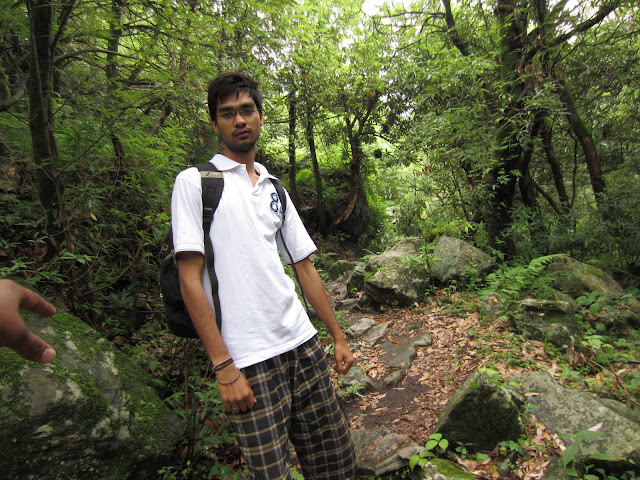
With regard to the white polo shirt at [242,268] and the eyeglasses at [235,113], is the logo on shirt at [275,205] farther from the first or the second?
the eyeglasses at [235,113]

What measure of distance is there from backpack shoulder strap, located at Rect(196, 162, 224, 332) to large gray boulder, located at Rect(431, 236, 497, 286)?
5.55m

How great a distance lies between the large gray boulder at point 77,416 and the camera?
195 centimetres

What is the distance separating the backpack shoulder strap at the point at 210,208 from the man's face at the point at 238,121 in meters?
0.24

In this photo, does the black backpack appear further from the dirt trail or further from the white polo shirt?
the dirt trail

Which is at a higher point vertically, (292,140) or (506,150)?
(292,140)

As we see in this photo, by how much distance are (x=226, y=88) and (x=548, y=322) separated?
432 cm

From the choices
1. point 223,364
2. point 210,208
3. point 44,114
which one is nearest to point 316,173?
point 44,114

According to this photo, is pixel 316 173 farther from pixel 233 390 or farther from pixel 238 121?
pixel 233 390

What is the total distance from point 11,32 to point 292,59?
5479 millimetres

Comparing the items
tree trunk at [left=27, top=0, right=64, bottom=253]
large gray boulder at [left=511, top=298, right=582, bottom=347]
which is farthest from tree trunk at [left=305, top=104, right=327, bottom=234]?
large gray boulder at [left=511, top=298, right=582, bottom=347]

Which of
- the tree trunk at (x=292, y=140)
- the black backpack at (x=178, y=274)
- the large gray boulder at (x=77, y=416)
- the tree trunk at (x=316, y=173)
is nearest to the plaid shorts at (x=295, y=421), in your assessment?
the black backpack at (x=178, y=274)

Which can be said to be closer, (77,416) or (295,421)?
(295,421)

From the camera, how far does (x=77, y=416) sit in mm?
2102

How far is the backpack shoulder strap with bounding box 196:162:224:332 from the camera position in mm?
1688
